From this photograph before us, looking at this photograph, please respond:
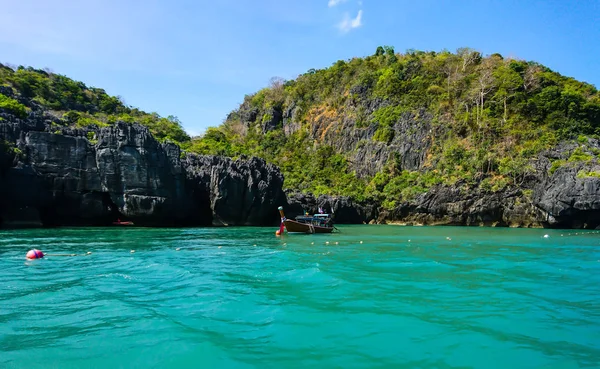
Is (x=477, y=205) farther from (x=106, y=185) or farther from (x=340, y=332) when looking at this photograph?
(x=340, y=332)

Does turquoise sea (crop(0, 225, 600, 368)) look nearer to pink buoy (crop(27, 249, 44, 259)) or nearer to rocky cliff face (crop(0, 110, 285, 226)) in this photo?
pink buoy (crop(27, 249, 44, 259))

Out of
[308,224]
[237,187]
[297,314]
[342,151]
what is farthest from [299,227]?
[342,151]

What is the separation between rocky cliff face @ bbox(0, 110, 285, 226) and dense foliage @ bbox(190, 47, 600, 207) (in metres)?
27.1

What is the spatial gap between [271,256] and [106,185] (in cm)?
2960

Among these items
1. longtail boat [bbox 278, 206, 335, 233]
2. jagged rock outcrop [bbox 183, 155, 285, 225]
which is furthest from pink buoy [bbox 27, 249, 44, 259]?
jagged rock outcrop [bbox 183, 155, 285, 225]

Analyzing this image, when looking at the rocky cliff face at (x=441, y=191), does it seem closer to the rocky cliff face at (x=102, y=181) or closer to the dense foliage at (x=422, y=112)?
the dense foliage at (x=422, y=112)

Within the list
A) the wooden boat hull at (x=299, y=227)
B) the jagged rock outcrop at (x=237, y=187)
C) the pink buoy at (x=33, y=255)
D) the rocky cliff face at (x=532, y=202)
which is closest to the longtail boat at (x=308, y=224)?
the wooden boat hull at (x=299, y=227)

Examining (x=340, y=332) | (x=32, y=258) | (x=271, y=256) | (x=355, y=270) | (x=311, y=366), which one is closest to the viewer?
(x=311, y=366)

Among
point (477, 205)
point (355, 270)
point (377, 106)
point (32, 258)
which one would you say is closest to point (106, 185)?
point (32, 258)

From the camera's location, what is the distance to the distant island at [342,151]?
136 ft

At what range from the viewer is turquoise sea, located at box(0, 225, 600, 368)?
6820 mm

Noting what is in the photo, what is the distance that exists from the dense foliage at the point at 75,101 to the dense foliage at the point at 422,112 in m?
8.55

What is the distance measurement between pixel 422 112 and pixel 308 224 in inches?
1894

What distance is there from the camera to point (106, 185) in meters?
41.4
